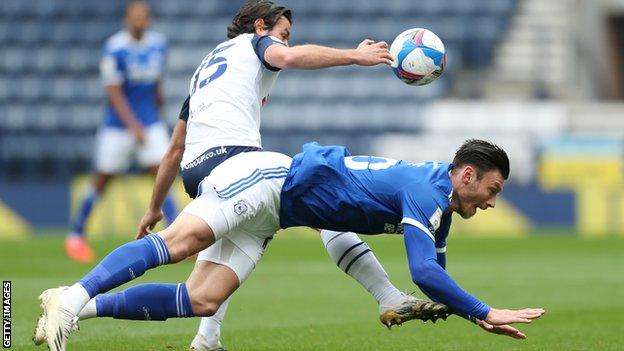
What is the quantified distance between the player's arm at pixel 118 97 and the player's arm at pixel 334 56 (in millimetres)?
7324

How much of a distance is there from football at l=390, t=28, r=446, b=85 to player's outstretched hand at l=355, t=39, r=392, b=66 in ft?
1.25

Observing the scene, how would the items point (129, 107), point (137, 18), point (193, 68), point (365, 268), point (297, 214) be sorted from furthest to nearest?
point (193, 68) < point (129, 107) < point (137, 18) < point (365, 268) < point (297, 214)

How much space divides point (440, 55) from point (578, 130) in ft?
57.5

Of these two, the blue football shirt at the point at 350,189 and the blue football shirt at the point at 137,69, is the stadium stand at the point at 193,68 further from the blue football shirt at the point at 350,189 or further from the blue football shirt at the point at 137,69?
the blue football shirt at the point at 350,189

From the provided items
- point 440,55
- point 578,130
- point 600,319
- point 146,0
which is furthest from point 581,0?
point 440,55

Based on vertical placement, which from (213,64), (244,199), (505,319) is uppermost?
(213,64)

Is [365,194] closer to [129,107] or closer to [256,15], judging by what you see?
[256,15]

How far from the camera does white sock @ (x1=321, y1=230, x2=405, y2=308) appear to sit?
6750mm

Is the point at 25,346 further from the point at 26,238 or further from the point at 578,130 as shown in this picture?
the point at 578,130

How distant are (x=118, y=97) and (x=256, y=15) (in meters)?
6.78

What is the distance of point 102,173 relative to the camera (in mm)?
13516

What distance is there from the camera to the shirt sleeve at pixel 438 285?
5859 millimetres

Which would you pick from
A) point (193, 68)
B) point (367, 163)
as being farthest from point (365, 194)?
point (193, 68)

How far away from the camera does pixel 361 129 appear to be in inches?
953
